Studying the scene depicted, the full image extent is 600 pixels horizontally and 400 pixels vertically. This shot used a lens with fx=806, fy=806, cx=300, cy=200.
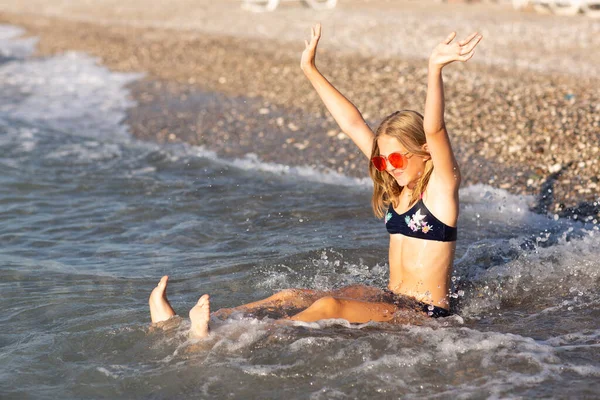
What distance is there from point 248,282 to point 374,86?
6.49m

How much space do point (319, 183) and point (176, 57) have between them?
9186mm

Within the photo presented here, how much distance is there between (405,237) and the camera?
4.97m

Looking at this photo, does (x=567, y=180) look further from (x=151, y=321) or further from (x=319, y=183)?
(x=151, y=321)

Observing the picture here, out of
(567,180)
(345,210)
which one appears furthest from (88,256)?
(567,180)

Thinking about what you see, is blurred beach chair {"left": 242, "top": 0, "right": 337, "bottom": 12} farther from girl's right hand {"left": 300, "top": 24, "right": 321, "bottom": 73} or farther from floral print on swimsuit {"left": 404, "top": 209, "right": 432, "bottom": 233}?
floral print on swimsuit {"left": 404, "top": 209, "right": 432, "bottom": 233}

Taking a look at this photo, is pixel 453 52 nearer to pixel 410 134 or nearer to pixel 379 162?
pixel 410 134

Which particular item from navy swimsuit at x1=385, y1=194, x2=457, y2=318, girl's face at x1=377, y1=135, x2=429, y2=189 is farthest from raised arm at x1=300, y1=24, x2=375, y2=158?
navy swimsuit at x1=385, y1=194, x2=457, y2=318

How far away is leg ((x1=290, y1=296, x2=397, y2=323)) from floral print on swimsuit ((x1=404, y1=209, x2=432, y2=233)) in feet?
1.67

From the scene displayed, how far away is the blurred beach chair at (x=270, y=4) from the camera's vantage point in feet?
79.0

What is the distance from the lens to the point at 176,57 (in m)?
16.8

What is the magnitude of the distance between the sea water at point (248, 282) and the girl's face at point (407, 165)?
89 cm

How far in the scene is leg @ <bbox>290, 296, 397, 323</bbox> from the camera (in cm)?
466

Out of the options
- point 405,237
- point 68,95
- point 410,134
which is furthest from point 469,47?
point 68,95

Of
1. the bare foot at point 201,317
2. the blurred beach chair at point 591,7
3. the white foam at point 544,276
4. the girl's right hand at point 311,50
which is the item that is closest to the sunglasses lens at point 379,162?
the girl's right hand at point 311,50
